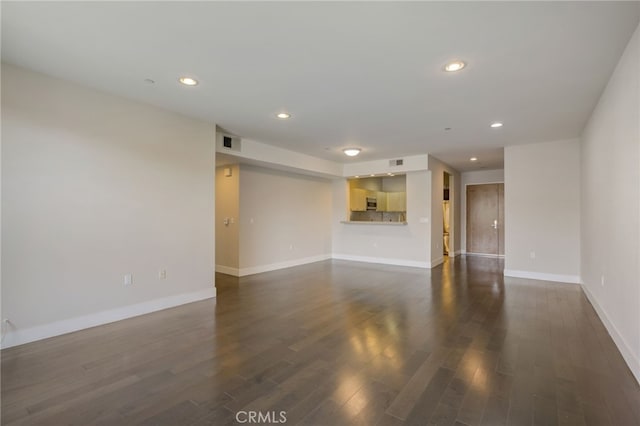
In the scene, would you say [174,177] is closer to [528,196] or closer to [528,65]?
[528,65]

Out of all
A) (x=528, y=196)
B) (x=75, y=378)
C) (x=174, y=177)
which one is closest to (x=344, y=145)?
(x=174, y=177)

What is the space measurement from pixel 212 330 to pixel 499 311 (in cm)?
365

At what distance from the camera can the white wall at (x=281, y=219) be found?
21.4 feet

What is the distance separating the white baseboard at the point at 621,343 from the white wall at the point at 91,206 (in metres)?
4.81

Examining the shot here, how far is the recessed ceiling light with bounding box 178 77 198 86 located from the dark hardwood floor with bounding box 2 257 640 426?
2708mm

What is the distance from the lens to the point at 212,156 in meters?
4.69

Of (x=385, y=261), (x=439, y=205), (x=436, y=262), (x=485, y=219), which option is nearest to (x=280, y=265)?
(x=385, y=261)

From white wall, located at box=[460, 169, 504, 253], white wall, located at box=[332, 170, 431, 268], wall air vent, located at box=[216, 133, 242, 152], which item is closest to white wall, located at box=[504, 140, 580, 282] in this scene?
white wall, located at box=[332, 170, 431, 268]

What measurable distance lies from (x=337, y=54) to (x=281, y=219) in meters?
4.99

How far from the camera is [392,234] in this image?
7.79 m

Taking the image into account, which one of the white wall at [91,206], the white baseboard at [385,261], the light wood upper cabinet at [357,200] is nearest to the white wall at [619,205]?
the white baseboard at [385,261]

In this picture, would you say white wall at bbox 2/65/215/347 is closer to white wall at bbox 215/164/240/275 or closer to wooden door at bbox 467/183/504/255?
white wall at bbox 215/164/240/275

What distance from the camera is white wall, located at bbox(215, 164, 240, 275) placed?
20.7ft

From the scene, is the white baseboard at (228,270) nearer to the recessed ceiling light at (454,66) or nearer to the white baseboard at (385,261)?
the white baseboard at (385,261)
